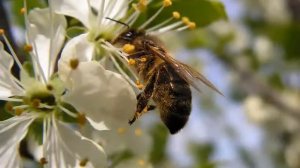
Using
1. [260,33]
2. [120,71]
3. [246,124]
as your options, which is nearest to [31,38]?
[120,71]

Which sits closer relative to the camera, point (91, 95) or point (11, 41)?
point (91, 95)

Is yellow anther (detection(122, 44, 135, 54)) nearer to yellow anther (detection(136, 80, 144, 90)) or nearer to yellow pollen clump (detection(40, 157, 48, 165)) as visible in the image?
yellow anther (detection(136, 80, 144, 90))

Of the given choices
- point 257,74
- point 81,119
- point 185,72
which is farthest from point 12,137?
point 257,74

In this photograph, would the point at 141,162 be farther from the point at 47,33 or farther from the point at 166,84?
the point at 47,33

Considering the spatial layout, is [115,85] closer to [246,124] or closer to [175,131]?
[175,131]

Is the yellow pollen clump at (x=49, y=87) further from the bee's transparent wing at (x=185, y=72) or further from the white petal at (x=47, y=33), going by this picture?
the bee's transparent wing at (x=185, y=72)
